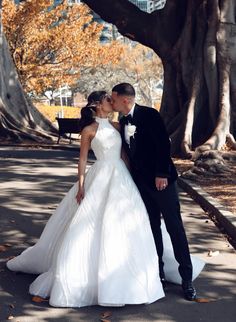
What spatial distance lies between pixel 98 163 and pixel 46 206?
436 cm

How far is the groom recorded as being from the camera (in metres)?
5.38

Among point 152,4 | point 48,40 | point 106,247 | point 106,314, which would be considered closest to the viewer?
point 106,314

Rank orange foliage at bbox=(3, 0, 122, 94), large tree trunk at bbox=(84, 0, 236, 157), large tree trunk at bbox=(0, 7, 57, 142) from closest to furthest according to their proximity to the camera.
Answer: large tree trunk at bbox=(84, 0, 236, 157) < large tree trunk at bbox=(0, 7, 57, 142) < orange foliage at bbox=(3, 0, 122, 94)

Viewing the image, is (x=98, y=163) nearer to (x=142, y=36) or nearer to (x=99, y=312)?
(x=99, y=312)

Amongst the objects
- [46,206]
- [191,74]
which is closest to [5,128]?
[191,74]

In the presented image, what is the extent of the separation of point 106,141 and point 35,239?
2.58 meters

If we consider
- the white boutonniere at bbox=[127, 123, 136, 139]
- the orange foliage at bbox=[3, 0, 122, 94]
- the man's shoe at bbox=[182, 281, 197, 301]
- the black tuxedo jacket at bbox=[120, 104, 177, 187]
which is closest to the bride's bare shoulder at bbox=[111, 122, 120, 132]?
the black tuxedo jacket at bbox=[120, 104, 177, 187]

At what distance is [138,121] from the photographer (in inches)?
214

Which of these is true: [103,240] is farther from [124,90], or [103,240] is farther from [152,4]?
[152,4]

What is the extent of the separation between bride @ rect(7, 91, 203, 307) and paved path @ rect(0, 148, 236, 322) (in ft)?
0.45

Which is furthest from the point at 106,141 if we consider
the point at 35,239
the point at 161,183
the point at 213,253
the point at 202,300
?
the point at 35,239

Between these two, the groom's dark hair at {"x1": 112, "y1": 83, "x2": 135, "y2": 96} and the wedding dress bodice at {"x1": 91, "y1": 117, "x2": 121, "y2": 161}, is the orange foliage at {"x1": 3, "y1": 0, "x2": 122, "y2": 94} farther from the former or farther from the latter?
the groom's dark hair at {"x1": 112, "y1": 83, "x2": 135, "y2": 96}

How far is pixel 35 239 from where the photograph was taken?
7793 millimetres

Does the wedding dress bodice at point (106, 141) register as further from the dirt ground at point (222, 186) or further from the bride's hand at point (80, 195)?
the dirt ground at point (222, 186)
